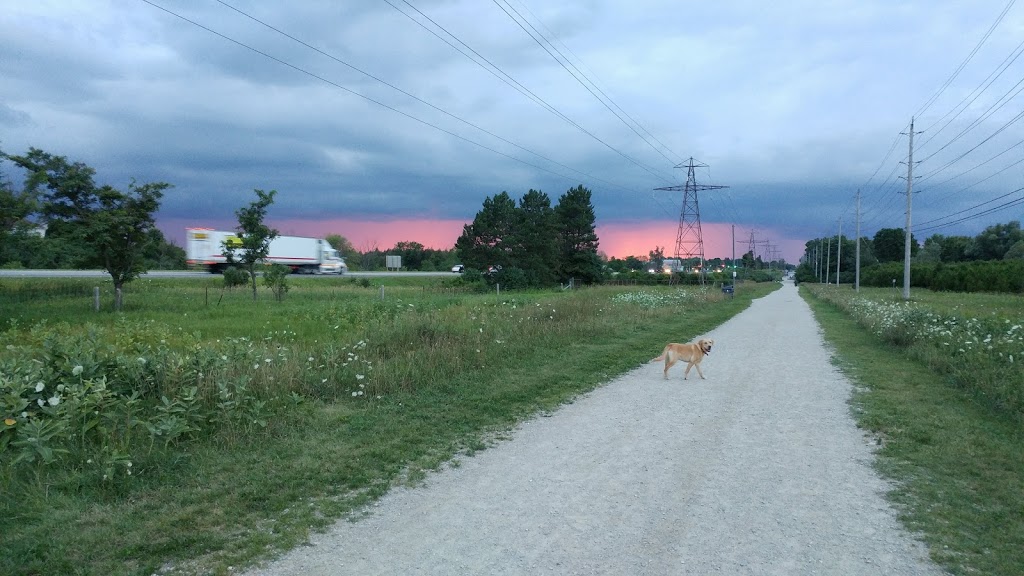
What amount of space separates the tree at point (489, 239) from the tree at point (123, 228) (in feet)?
111

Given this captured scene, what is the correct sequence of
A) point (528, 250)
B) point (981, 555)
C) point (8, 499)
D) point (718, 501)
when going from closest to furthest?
point (981, 555)
point (8, 499)
point (718, 501)
point (528, 250)

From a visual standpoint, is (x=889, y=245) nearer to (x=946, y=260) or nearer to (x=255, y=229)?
(x=946, y=260)

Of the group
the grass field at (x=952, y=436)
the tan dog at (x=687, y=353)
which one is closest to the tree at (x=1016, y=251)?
the grass field at (x=952, y=436)

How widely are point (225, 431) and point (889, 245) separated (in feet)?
530

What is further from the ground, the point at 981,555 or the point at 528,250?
the point at 528,250

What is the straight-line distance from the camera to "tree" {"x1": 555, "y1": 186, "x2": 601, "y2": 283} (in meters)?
67.0

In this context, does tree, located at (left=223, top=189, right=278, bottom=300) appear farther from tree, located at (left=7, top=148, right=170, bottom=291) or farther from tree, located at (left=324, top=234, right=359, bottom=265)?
tree, located at (left=324, top=234, right=359, bottom=265)

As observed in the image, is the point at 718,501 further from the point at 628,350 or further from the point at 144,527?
the point at 628,350

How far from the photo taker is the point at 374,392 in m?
8.28

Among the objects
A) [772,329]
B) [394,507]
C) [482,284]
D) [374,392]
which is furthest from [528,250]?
[394,507]

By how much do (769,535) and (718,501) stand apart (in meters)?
0.67

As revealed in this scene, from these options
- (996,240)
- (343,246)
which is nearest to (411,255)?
(343,246)

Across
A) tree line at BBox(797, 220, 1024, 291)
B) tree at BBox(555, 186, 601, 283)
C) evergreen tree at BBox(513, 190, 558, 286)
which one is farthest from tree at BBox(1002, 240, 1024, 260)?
evergreen tree at BBox(513, 190, 558, 286)

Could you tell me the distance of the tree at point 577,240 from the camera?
2638 inches
